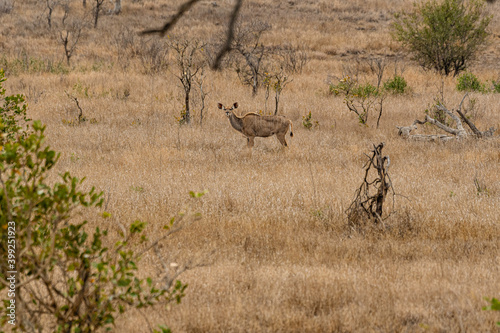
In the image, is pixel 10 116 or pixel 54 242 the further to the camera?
pixel 10 116

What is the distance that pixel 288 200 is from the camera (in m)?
7.02

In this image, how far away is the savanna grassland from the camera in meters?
4.20

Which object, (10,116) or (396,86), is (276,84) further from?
(10,116)

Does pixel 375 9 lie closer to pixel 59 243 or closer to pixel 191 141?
pixel 191 141

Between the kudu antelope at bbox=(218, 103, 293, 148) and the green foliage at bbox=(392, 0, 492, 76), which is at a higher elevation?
the green foliage at bbox=(392, 0, 492, 76)

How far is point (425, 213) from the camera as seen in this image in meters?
6.43

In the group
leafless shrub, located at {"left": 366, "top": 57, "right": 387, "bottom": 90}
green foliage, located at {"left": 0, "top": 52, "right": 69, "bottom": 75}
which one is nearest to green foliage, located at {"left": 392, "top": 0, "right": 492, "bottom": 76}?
leafless shrub, located at {"left": 366, "top": 57, "right": 387, "bottom": 90}

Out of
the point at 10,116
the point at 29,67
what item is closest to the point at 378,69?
the point at 29,67

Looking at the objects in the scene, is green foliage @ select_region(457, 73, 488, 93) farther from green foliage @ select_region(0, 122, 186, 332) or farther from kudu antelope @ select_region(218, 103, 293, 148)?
green foliage @ select_region(0, 122, 186, 332)

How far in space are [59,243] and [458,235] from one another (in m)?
4.45

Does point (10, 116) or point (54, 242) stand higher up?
point (10, 116)

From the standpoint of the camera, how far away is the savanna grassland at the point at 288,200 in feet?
13.8

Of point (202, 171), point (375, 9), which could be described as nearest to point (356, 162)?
point (202, 171)

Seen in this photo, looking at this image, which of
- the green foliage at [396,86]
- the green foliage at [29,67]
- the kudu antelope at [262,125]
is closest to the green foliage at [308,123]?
the kudu antelope at [262,125]
